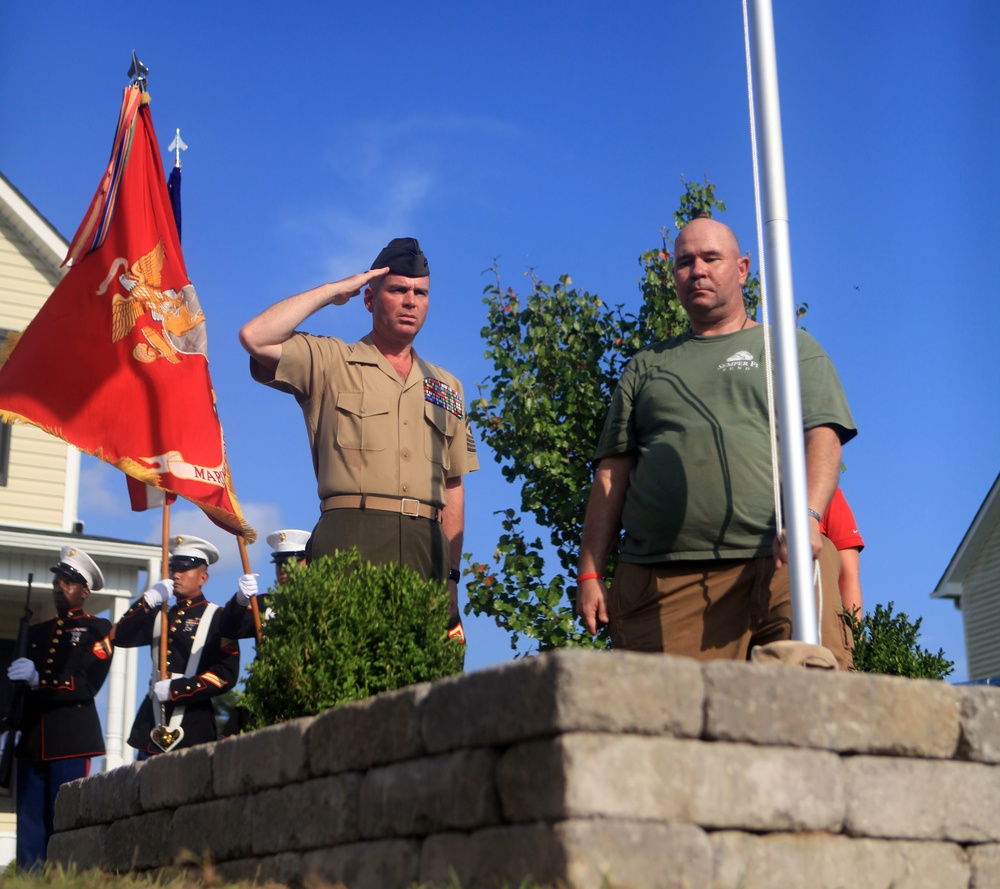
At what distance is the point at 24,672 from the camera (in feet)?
28.2

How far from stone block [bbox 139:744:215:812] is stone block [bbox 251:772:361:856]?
430 millimetres

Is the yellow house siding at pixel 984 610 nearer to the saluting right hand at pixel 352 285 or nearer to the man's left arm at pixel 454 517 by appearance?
the man's left arm at pixel 454 517

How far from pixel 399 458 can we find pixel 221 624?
333 cm

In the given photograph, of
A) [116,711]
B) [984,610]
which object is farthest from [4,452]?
[984,610]

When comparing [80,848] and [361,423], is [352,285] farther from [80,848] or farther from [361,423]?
[80,848]

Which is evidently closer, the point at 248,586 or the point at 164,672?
the point at 164,672

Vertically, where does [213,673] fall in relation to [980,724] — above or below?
above

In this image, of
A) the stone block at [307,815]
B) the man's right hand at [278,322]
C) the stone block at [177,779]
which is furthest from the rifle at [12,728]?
the stone block at [307,815]

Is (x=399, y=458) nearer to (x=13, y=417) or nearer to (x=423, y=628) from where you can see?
(x=423, y=628)

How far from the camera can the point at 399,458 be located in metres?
5.38

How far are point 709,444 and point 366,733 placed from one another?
61.8 inches

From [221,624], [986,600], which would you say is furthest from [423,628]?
[986,600]

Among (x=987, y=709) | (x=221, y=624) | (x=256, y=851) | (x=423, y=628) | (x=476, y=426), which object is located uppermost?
(x=476, y=426)

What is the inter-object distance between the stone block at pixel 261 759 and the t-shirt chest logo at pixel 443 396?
182 cm
